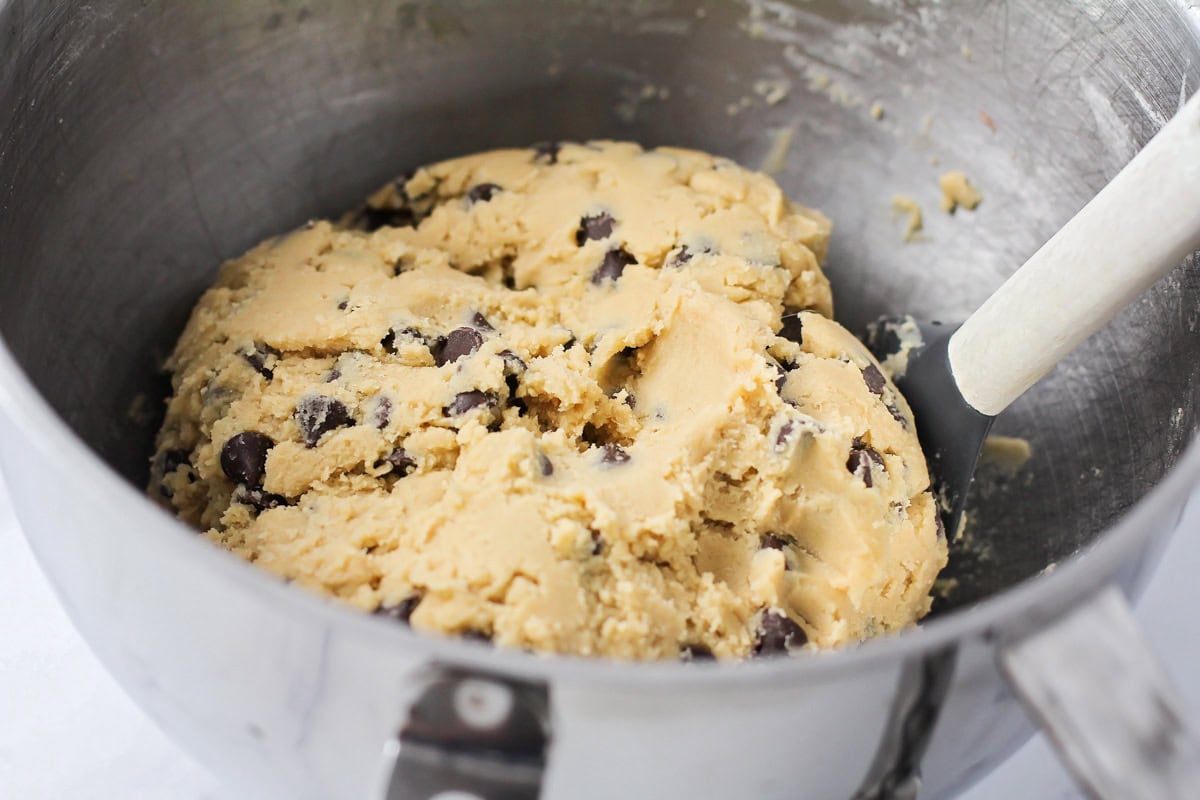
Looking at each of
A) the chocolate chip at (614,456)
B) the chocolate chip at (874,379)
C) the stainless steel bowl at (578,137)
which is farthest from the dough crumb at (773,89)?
the chocolate chip at (614,456)

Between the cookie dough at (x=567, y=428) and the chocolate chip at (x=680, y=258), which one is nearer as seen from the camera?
the cookie dough at (x=567, y=428)

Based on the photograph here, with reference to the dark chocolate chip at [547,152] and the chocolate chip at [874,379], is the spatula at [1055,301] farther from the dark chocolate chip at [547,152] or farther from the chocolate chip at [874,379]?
the dark chocolate chip at [547,152]

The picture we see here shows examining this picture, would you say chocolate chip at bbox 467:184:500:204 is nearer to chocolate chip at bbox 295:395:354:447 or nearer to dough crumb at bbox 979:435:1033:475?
chocolate chip at bbox 295:395:354:447

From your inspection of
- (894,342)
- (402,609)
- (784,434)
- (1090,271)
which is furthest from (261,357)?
(1090,271)

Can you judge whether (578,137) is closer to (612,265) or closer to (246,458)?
(612,265)

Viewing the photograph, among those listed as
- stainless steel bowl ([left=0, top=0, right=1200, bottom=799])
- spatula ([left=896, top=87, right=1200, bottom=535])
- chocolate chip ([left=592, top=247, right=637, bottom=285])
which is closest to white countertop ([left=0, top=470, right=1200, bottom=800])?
stainless steel bowl ([left=0, top=0, right=1200, bottom=799])

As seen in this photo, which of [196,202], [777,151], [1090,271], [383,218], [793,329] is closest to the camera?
[1090,271]
